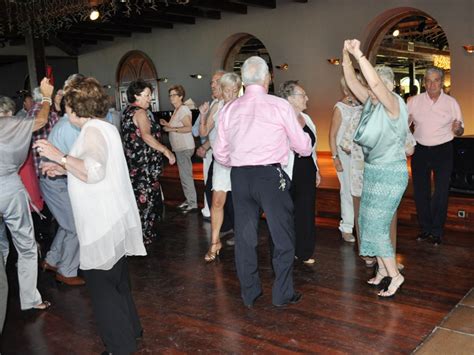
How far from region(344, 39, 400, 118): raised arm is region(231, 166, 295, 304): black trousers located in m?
0.69

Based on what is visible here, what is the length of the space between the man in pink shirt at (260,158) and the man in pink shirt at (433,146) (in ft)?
5.58

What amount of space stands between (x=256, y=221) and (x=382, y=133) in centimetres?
90

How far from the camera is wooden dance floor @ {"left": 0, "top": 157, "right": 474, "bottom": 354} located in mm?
2682

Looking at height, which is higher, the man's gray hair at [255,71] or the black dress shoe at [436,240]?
the man's gray hair at [255,71]

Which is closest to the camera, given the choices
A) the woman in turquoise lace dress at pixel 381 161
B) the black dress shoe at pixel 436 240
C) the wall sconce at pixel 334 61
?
the woman in turquoise lace dress at pixel 381 161

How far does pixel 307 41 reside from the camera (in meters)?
9.92

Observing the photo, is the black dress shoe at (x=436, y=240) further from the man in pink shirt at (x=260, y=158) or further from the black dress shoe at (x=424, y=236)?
the man in pink shirt at (x=260, y=158)

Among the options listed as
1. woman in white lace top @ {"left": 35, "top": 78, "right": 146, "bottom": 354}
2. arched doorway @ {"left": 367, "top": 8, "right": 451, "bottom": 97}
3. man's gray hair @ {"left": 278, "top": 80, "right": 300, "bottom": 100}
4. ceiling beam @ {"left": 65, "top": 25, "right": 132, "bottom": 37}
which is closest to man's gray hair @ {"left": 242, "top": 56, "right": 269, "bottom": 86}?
man's gray hair @ {"left": 278, "top": 80, "right": 300, "bottom": 100}

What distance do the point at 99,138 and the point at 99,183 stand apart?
0.20 metres

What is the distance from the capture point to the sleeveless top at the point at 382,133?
2.92m

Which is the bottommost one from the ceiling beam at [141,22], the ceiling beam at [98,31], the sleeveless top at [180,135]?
the sleeveless top at [180,135]

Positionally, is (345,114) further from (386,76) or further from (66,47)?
(66,47)

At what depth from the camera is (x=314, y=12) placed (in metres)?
9.70

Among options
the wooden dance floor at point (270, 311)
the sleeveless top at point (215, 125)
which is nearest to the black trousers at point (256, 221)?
the wooden dance floor at point (270, 311)
